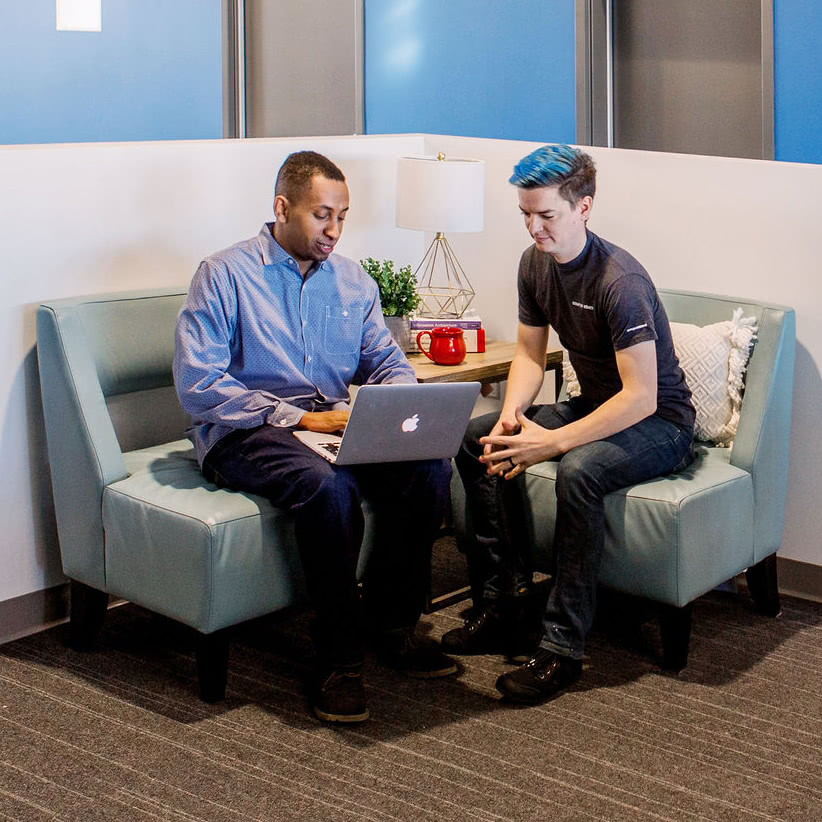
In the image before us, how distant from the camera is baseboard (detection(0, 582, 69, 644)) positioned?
3084mm

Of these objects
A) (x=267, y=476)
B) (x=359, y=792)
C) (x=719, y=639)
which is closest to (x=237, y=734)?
(x=359, y=792)

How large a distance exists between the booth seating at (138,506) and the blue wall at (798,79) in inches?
117

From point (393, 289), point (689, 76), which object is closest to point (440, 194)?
point (393, 289)

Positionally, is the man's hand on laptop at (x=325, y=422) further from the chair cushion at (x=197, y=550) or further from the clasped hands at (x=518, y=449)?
the clasped hands at (x=518, y=449)

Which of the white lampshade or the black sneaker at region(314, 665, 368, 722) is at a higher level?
the white lampshade

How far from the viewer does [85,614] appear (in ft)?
9.95

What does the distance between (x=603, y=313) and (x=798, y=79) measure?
2.67m

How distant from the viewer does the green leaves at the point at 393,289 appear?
3.60 metres

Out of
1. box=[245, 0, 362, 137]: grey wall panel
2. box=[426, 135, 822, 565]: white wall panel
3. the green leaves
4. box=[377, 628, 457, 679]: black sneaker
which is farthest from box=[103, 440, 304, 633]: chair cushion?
box=[245, 0, 362, 137]: grey wall panel

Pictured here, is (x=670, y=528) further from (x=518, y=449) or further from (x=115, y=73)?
(x=115, y=73)

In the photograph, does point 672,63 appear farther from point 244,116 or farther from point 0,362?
point 0,362

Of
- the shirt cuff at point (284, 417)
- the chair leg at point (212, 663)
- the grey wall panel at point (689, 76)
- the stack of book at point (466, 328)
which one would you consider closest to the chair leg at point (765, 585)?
→ the stack of book at point (466, 328)

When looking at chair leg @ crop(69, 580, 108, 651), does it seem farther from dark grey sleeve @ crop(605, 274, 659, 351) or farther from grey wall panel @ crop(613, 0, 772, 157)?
grey wall panel @ crop(613, 0, 772, 157)

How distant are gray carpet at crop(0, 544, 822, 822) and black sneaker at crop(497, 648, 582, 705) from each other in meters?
→ 0.03
